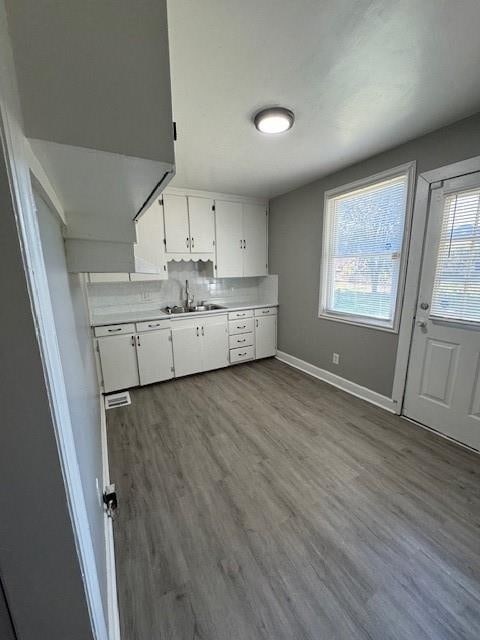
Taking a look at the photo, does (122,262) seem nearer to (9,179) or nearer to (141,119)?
(141,119)

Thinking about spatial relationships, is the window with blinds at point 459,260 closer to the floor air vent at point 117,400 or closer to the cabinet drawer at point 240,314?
the cabinet drawer at point 240,314

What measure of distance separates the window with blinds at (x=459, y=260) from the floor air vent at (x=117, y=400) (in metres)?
3.09

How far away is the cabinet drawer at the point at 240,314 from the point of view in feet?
12.0

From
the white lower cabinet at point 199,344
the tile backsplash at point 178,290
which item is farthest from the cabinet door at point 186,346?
the tile backsplash at point 178,290

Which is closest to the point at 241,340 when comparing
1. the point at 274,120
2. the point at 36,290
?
the point at 274,120

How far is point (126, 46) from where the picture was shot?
1.84 feet

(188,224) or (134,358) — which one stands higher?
(188,224)

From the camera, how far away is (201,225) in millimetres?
3426

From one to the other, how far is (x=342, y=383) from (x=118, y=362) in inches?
101

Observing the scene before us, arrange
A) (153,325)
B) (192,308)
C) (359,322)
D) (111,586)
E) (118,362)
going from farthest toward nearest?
(192,308) → (153,325) → (118,362) → (359,322) → (111,586)

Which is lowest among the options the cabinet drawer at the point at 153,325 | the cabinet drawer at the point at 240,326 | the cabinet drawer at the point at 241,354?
the cabinet drawer at the point at 241,354

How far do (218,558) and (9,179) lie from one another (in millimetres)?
1681

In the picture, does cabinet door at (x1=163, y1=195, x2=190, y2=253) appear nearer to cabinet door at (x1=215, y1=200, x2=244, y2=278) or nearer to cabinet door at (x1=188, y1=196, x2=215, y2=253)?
cabinet door at (x1=188, y1=196, x2=215, y2=253)

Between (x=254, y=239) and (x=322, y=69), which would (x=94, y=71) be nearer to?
(x=322, y=69)
